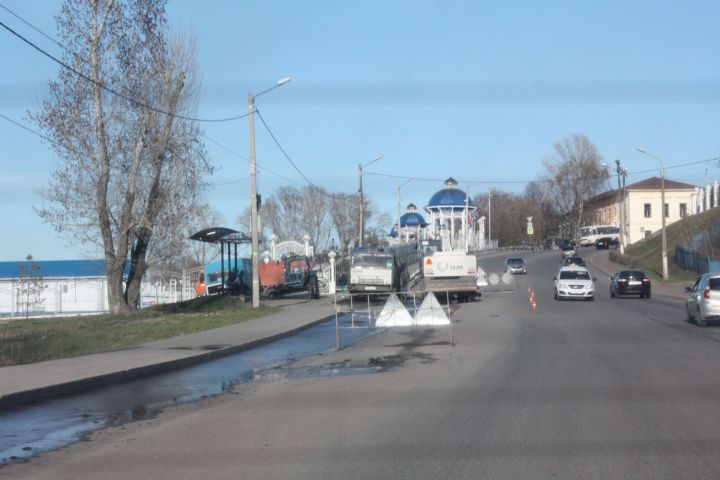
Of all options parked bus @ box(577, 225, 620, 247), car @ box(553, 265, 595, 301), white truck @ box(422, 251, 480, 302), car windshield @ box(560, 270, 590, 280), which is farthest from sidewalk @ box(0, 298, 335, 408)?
parked bus @ box(577, 225, 620, 247)

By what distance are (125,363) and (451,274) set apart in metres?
26.1

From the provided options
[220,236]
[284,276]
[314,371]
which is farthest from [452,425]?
[284,276]

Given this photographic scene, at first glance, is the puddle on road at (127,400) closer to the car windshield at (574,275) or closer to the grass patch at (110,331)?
the grass patch at (110,331)

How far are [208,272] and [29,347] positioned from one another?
37.8 metres

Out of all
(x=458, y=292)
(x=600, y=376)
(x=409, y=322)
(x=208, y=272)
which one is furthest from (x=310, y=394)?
(x=208, y=272)

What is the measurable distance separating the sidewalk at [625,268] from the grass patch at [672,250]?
881 mm

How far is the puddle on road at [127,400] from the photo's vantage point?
995 cm

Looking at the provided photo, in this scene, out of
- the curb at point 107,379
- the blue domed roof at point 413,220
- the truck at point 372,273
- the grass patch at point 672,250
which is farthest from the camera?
the blue domed roof at point 413,220

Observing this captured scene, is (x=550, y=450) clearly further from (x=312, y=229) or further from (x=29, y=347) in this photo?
(x=312, y=229)

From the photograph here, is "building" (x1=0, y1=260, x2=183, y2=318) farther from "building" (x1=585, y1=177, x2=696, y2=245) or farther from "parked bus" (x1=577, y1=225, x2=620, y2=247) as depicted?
"building" (x1=585, y1=177, x2=696, y2=245)

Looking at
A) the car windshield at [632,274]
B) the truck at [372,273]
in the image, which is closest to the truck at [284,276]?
the truck at [372,273]

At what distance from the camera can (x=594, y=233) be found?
9794 cm

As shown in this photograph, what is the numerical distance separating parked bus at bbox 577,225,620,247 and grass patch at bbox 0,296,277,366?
6737cm

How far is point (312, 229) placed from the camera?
92.9 m
